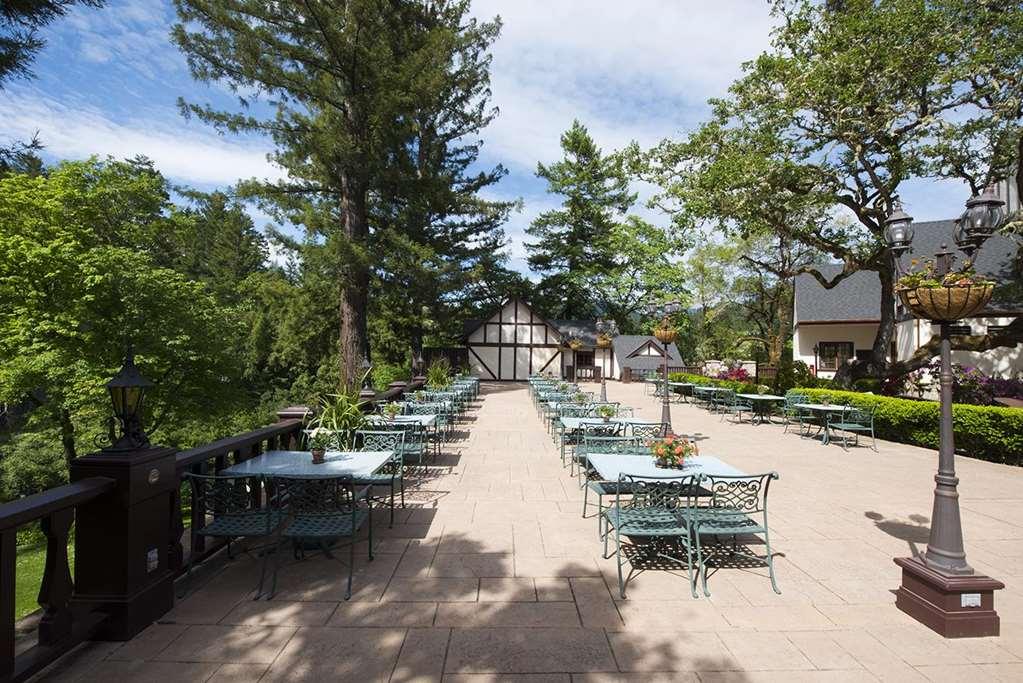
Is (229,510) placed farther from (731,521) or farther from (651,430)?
(651,430)

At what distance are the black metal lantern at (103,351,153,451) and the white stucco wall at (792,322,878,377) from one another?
93.7 ft

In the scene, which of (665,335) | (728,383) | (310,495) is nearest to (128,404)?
(310,495)

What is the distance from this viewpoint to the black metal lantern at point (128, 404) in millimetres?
3300

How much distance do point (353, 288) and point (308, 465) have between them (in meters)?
14.3

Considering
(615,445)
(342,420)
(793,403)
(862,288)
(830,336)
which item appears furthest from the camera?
(830,336)

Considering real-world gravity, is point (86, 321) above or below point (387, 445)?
above

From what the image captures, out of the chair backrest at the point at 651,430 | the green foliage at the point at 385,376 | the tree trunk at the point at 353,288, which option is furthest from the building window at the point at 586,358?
the chair backrest at the point at 651,430

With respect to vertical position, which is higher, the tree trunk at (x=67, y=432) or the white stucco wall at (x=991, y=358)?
the white stucco wall at (x=991, y=358)

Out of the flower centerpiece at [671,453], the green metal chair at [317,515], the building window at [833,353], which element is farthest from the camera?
the building window at [833,353]

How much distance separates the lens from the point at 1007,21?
10961 mm

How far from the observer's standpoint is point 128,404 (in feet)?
11.0

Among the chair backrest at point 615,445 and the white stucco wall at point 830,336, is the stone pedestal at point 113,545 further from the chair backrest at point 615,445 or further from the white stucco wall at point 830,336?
the white stucco wall at point 830,336

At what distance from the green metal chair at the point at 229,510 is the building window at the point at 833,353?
28265 mm

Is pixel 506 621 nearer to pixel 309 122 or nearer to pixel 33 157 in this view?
pixel 33 157
